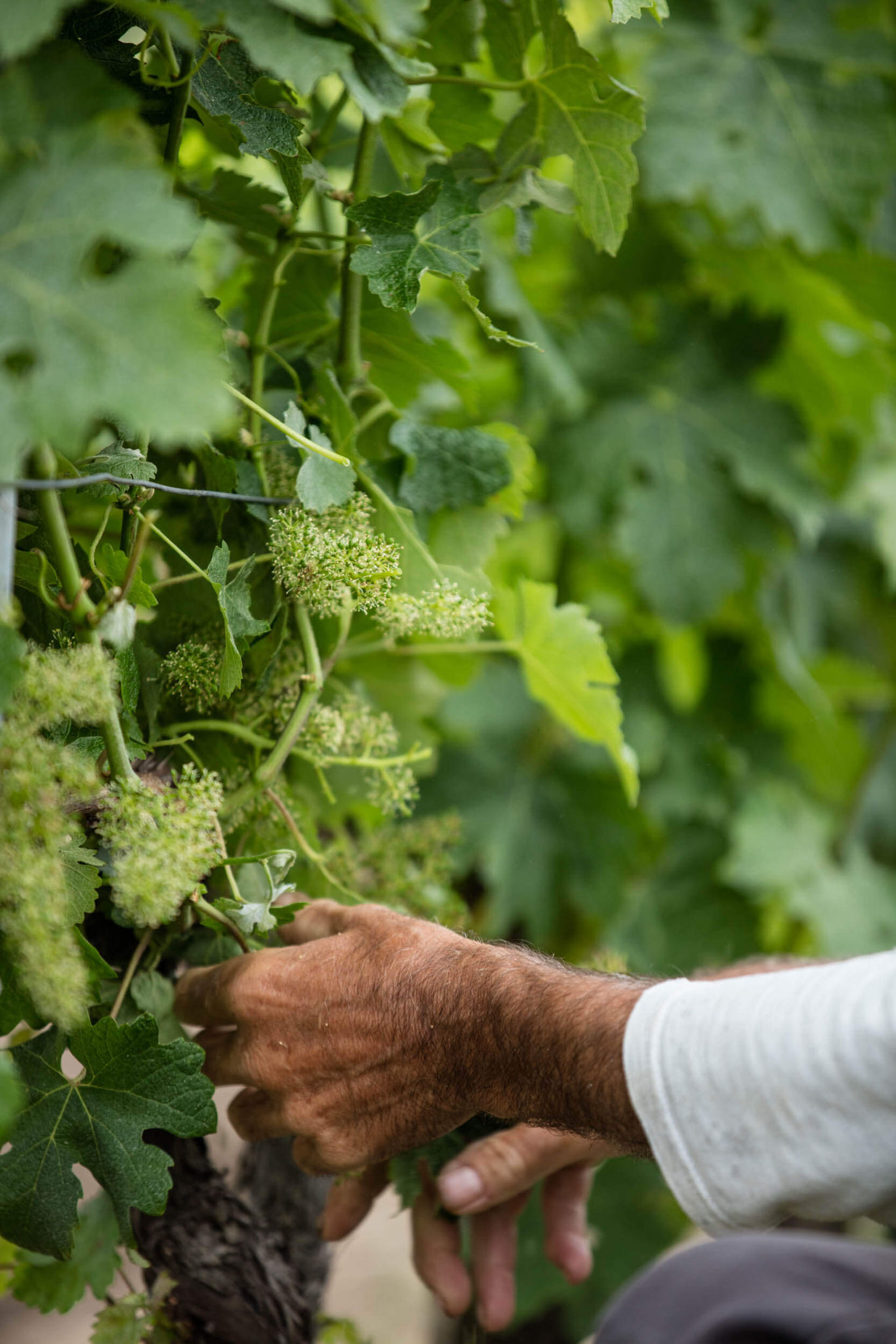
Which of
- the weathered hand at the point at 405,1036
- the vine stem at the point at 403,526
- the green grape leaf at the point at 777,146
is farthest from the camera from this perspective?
the green grape leaf at the point at 777,146

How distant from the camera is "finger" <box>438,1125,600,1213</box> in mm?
739

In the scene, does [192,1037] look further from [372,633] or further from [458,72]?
[458,72]

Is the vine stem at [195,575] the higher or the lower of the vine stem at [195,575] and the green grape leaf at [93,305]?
the lower

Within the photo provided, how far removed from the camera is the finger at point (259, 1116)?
650mm

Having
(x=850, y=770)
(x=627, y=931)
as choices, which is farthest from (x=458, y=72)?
(x=850, y=770)

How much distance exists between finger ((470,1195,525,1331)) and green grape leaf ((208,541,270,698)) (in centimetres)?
54

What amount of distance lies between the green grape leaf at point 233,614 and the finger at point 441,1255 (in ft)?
1.56

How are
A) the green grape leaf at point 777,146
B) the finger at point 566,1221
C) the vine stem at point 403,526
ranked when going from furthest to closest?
the green grape leaf at point 777,146 → the finger at point 566,1221 → the vine stem at point 403,526

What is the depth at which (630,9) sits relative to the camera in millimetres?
553

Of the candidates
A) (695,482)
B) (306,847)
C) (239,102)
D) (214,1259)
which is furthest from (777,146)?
(214,1259)

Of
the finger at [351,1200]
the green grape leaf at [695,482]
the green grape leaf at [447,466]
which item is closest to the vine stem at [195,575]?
the green grape leaf at [447,466]

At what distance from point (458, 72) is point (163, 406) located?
0.48 m

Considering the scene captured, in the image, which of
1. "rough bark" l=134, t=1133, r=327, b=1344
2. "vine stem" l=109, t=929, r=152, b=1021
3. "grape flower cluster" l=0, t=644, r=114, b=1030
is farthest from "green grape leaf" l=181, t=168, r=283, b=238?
"rough bark" l=134, t=1133, r=327, b=1344

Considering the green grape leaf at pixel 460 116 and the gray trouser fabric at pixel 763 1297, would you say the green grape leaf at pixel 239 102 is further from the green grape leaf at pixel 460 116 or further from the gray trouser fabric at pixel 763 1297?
the gray trouser fabric at pixel 763 1297
